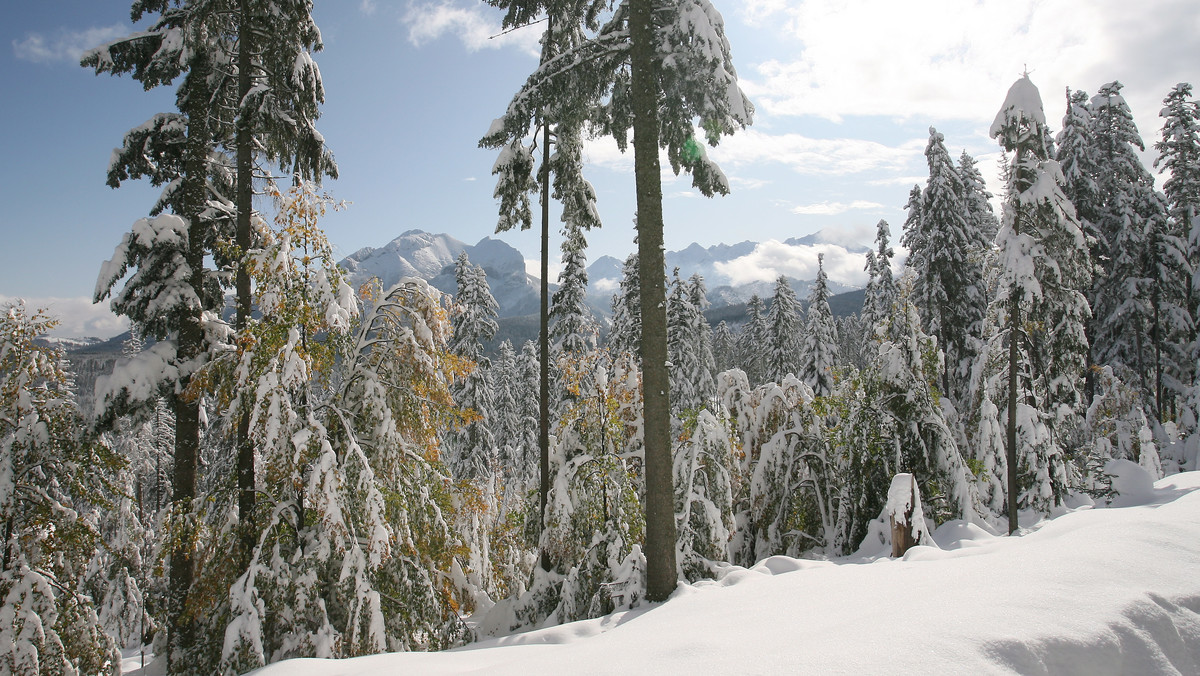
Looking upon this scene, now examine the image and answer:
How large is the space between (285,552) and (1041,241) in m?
16.8

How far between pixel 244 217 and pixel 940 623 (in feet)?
33.6

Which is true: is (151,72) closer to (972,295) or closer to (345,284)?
(345,284)

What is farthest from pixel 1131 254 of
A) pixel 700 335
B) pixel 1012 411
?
pixel 700 335

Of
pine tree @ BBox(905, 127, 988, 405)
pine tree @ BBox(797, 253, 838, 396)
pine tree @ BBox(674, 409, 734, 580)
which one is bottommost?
pine tree @ BBox(674, 409, 734, 580)

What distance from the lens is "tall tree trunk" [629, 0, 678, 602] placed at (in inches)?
321

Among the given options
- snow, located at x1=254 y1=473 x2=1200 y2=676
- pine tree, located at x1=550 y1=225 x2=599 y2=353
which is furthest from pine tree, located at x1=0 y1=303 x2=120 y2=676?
pine tree, located at x1=550 y1=225 x2=599 y2=353

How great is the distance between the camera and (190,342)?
9773 mm

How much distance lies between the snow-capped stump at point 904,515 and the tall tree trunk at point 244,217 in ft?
31.8

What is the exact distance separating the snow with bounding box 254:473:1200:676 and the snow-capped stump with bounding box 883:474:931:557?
1.83m

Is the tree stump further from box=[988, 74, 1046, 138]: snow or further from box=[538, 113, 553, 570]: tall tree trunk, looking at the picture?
box=[988, 74, 1046, 138]: snow

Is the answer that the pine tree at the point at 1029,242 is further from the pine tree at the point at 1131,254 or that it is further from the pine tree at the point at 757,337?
the pine tree at the point at 757,337

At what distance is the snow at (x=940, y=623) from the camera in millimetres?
3859

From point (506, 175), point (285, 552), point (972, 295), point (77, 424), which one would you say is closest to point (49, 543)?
point (77, 424)

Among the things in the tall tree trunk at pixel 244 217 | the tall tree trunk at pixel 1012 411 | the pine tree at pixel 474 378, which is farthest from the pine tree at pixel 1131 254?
the tall tree trunk at pixel 244 217
